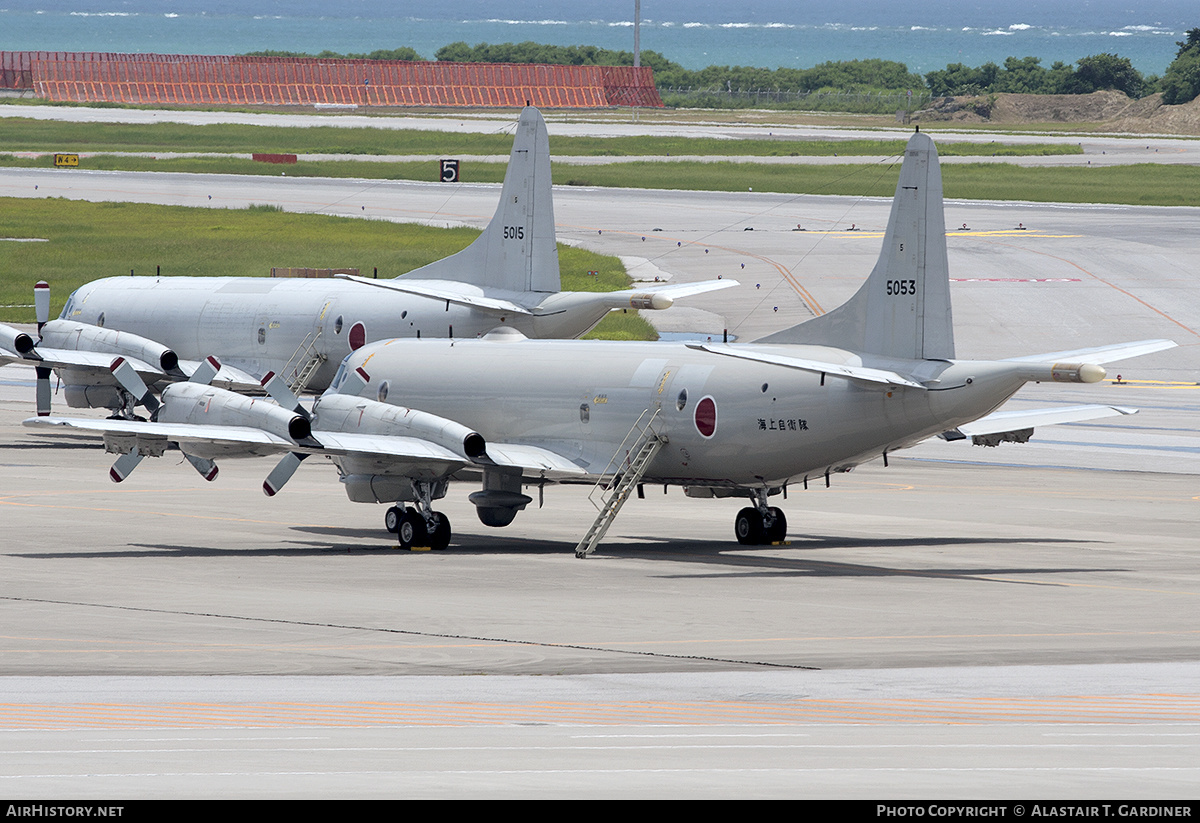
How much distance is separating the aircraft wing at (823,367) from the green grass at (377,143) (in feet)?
339

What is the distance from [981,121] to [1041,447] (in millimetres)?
139055

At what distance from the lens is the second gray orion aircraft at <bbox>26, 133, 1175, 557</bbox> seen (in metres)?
30.6

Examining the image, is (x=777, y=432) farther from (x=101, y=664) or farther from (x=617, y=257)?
(x=617, y=257)

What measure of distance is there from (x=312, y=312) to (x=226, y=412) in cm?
1684

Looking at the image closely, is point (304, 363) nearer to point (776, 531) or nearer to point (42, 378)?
point (42, 378)

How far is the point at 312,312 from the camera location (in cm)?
4953

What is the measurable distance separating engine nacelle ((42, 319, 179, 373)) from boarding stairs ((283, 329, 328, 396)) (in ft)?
10.5

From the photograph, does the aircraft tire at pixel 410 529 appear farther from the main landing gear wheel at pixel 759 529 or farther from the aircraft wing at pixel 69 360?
the aircraft wing at pixel 69 360

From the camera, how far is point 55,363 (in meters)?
48.4

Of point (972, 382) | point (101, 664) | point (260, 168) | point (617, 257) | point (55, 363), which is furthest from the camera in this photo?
point (260, 168)

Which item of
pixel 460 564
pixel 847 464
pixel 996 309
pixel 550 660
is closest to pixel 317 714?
pixel 550 660

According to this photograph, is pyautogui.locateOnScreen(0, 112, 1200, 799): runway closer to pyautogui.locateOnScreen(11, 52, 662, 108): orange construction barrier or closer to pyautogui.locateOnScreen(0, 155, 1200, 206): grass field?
pyautogui.locateOnScreen(0, 155, 1200, 206): grass field

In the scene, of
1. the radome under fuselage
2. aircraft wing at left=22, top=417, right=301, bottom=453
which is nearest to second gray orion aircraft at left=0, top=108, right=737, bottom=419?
the radome under fuselage

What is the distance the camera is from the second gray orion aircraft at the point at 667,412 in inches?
1204
